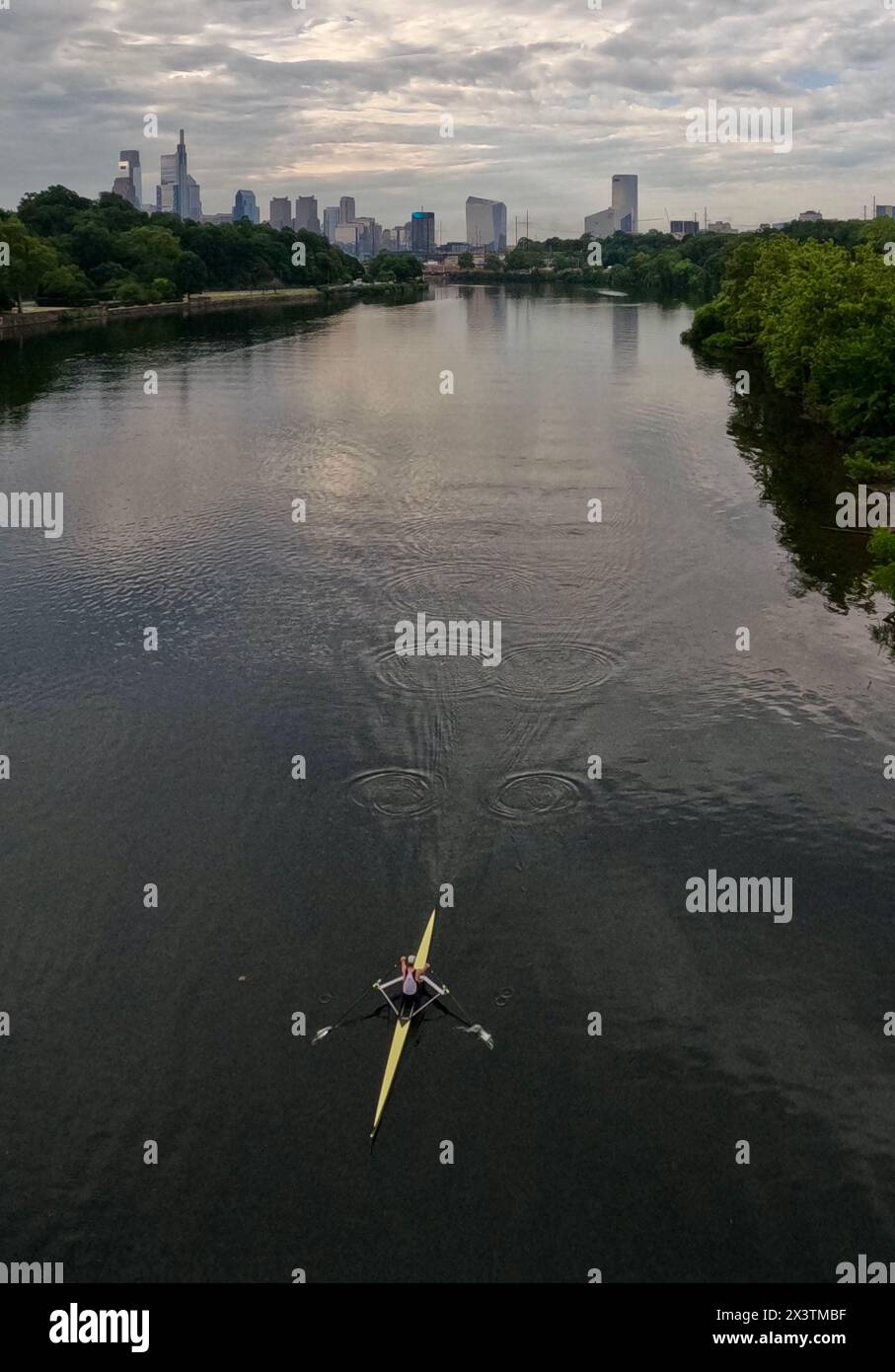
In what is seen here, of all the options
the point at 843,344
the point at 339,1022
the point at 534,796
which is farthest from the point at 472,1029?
the point at 843,344

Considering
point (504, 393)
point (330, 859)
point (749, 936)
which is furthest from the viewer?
point (504, 393)

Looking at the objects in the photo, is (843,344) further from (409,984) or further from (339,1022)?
(339,1022)

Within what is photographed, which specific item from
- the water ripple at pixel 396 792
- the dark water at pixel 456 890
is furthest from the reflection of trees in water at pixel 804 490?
the water ripple at pixel 396 792

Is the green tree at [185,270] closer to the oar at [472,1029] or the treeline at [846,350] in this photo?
the treeline at [846,350]

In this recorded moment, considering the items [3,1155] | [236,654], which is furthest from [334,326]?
[3,1155]
